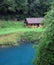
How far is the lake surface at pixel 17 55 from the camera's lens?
98.5 feet

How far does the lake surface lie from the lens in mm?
30031

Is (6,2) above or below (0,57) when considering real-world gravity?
above

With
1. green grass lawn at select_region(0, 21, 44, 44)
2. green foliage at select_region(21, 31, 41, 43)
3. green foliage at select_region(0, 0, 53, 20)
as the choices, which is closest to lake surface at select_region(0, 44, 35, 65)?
green grass lawn at select_region(0, 21, 44, 44)

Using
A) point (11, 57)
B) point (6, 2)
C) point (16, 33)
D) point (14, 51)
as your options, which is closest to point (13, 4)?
point (6, 2)

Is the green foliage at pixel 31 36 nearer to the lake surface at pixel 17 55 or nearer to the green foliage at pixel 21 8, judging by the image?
the lake surface at pixel 17 55

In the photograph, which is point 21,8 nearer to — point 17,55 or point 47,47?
point 17,55

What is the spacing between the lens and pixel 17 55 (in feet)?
115

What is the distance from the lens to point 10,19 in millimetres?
58719

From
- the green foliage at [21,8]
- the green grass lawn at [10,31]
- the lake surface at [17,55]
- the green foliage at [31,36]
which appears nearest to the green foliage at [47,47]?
the lake surface at [17,55]

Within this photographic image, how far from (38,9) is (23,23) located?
7984 millimetres

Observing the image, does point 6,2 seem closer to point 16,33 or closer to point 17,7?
point 17,7

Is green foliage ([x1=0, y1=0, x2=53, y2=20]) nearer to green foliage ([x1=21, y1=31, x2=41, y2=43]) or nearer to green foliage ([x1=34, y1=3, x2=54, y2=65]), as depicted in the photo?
green foliage ([x1=21, y1=31, x2=41, y2=43])

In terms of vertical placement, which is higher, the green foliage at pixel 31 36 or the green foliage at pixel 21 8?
the green foliage at pixel 21 8

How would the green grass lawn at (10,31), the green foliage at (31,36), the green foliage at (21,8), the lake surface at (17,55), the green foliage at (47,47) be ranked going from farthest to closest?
1. the green foliage at (21,8)
2. the green foliage at (31,36)
3. the green grass lawn at (10,31)
4. the lake surface at (17,55)
5. the green foliage at (47,47)
